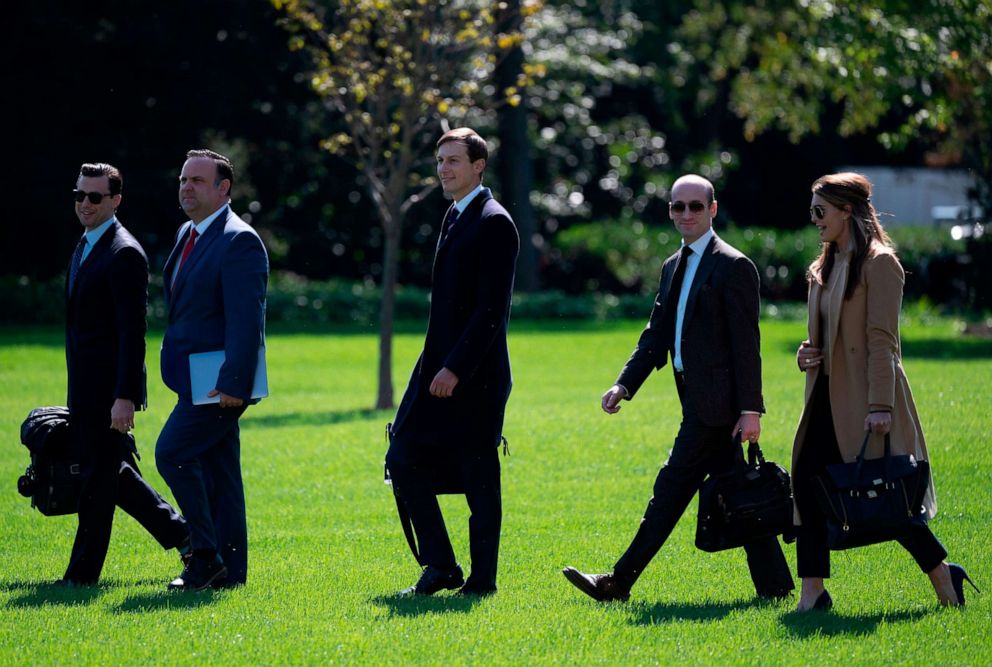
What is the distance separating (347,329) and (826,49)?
10.1 m

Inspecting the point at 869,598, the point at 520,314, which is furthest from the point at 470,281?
the point at 520,314

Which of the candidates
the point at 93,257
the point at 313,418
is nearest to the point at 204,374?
the point at 93,257

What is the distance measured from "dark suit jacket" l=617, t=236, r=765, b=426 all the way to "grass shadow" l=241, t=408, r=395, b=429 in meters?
9.52

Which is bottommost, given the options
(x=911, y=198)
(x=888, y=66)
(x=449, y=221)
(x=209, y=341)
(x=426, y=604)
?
(x=426, y=604)

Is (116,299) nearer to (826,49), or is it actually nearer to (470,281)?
(470,281)

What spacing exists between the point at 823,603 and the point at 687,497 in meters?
0.77

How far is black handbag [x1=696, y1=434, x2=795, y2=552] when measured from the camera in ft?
21.4

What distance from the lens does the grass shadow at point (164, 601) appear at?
676 centimetres

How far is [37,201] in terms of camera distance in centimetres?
2798

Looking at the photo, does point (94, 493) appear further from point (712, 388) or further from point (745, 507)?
point (745, 507)

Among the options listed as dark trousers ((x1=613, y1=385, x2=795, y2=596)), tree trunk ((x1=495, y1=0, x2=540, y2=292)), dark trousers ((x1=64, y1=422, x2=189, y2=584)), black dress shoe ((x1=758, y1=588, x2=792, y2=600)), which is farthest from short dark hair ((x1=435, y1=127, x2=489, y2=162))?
tree trunk ((x1=495, y1=0, x2=540, y2=292))

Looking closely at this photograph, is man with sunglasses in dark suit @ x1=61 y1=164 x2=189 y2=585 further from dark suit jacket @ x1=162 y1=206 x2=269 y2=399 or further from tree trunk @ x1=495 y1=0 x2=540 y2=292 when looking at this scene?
tree trunk @ x1=495 y1=0 x2=540 y2=292

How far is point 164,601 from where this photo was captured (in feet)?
22.7

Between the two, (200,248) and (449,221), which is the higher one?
(449,221)
